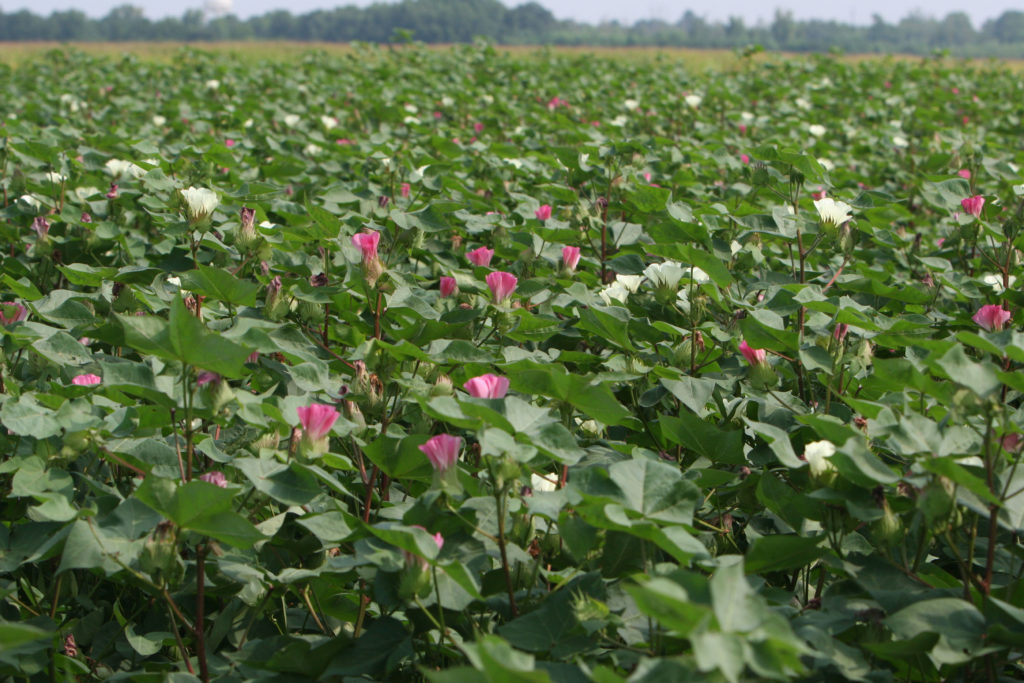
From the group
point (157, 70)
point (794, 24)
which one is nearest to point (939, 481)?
point (157, 70)

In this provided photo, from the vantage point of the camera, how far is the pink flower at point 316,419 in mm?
1168

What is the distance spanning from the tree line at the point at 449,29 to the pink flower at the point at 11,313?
1197 inches

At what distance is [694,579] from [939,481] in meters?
0.37

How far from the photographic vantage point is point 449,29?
33.8m

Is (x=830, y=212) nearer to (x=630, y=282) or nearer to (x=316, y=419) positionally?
(x=630, y=282)

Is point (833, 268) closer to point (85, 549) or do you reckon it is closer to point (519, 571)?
point (519, 571)

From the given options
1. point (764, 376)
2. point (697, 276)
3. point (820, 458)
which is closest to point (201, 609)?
point (820, 458)

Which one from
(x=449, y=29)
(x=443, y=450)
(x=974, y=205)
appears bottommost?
(x=443, y=450)

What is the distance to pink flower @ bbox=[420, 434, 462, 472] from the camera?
1.10m

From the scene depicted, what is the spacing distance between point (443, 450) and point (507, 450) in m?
0.10

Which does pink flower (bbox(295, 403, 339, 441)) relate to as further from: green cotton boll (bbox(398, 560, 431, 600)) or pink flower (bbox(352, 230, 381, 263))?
pink flower (bbox(352, 230, 381, 263))

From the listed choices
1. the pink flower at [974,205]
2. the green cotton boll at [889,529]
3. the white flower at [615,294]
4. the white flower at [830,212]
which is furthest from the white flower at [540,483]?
the pink flower at [974,205]

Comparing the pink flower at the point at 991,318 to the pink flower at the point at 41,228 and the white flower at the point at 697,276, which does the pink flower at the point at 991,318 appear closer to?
the white flower at the point at 697,276

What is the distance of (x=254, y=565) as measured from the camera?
122 cm
